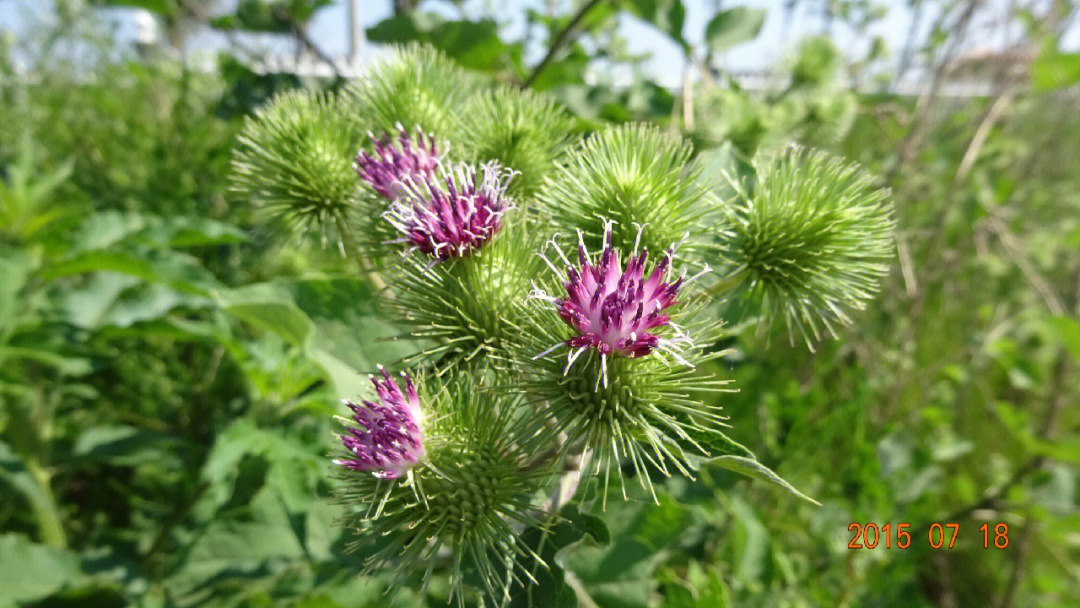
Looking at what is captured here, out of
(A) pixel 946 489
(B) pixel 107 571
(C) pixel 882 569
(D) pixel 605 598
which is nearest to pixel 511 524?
(D) pixel 605 598

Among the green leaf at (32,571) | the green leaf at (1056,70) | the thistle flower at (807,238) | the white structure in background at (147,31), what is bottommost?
the green leaf at (32,571)

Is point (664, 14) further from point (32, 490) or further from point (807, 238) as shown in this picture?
point (32, 490)

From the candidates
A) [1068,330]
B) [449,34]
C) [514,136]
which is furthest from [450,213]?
[1068,330]

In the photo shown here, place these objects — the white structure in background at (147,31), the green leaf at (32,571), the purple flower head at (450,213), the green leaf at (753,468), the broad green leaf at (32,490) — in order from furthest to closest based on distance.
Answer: the white structure in background at (147,31), the broad green leaf at (32,490), the green leaf at (32,571), the purple flower head at (450,213), the green leaf at (753,468)

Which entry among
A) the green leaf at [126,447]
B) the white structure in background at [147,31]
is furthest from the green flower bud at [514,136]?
the white structure in background at [147,31]

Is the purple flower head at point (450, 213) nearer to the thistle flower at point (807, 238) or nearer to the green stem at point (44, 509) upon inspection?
the thistle flower at point (807, 238)

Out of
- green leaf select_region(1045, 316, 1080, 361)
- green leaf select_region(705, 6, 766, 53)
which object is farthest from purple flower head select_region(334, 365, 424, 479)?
green leaf select_region(1045, 316, 1080, 361)

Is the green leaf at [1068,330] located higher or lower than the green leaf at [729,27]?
lower
